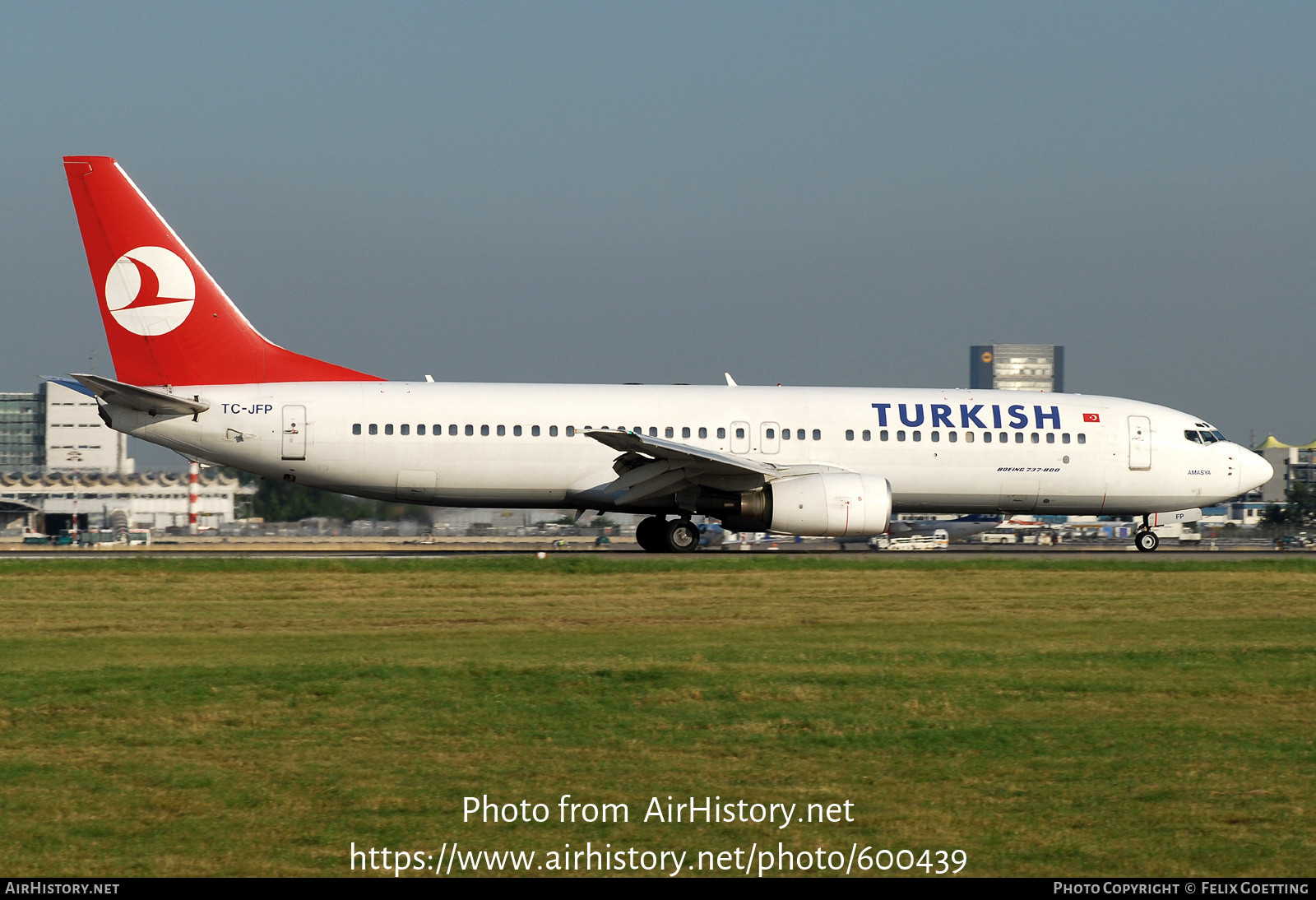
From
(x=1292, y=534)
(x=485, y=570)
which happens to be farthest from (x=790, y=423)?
(x=1292, y=534)

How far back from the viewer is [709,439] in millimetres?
26625

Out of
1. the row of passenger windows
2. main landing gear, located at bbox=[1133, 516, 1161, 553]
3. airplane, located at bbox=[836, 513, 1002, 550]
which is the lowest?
airplane, located at bbox=[836, 513, 1002, 550]

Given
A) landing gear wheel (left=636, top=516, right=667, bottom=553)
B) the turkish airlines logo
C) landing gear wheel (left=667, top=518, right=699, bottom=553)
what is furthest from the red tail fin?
landing gear wheel (left=667, top=518, right=699, bottom=553)

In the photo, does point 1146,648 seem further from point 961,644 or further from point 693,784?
point 693,784

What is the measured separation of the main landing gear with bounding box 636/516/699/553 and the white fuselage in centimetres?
175

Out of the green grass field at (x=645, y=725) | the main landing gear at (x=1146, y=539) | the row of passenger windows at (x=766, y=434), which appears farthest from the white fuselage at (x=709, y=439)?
the green grass field at (x=645, y=725)

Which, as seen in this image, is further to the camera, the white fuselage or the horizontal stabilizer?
the white fuselage

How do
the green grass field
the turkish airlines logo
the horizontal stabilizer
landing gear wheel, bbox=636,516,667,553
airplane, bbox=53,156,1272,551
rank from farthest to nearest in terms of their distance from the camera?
landing gear wheel, bbox=636,516,667,553
the turkish airlines logo
airplane, bbox=53,156,1272,551
the horizontal stabilizer
the green grass field

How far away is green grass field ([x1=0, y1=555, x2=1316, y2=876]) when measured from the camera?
283 inches

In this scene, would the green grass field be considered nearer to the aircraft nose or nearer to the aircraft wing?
the aircraft wing

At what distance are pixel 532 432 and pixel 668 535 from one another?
11.6ft

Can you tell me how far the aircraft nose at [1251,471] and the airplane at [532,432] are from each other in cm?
382

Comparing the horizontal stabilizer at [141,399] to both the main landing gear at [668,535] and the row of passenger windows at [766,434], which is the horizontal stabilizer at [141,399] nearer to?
the row of passenger windows at [766,434]

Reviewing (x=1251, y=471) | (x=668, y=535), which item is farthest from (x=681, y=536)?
(x=1251, y=471)
